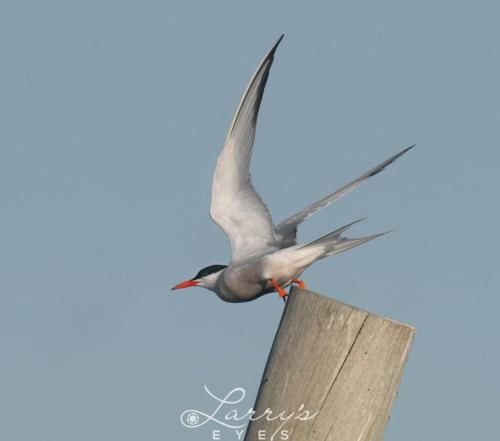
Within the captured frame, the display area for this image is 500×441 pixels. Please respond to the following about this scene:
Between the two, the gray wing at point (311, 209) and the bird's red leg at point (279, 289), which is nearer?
the gray wing at point (311, 209)

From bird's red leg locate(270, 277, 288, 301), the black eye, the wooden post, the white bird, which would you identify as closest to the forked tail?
the white bird

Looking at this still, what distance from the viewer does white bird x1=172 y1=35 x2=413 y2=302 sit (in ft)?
24.6

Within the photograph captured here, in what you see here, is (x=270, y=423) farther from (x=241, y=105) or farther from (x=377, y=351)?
(x=241, y=105)

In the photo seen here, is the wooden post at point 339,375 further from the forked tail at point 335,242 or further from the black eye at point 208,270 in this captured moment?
the black eye at point 208,270

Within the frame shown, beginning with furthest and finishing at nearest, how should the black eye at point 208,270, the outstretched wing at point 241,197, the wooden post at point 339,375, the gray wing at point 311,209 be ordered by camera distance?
the black eye at point 208,270 < the outstretched wing at point 241,197 < the gray wing at point 311,209 < the wooden post at point 339,375

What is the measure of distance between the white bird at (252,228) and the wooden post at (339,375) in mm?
3078

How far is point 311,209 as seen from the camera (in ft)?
25.4

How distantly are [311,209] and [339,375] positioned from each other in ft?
12.3

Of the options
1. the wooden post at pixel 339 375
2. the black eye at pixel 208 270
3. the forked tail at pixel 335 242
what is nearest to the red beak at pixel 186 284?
the black eye at pixel 208 270

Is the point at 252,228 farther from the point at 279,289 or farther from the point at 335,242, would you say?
the point at 335,242

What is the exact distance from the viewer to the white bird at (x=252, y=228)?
24.6 feet

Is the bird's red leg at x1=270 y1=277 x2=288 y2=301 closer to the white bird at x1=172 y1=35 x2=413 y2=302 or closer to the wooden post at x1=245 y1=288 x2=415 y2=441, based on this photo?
the white bird at x1=172 y1=35 x2=413 y2=302

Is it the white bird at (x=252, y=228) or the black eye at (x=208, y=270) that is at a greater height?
the white bird at (x=252, y=228)

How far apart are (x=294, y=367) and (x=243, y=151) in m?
3.99
